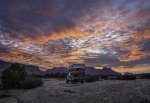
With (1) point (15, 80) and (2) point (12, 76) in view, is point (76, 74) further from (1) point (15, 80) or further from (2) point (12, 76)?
(2) point (12, 76)

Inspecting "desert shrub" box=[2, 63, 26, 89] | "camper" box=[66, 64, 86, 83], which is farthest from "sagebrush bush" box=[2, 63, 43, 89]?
"camper" box=[66, 64, 86, 83]

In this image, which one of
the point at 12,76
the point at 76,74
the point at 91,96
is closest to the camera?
the point at 91,96

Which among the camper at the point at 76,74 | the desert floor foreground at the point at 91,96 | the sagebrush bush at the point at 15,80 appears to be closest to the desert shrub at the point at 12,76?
the sagebrush bush at the point at 15,80

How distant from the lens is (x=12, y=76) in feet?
134

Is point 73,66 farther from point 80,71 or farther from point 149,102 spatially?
point 149,102

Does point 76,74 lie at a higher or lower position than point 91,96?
higher

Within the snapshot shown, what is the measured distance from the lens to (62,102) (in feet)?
60.2

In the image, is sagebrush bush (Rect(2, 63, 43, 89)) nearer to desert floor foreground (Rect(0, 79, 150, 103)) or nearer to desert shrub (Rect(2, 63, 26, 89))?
→ desert shrub (Rect(2, 63, 26, 89))

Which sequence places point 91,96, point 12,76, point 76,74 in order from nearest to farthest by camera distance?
1. point 91,96
2. point 12,76
3. point 76,74

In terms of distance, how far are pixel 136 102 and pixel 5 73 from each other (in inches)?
1230

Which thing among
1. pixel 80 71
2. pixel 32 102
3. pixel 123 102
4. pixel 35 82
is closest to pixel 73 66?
pixel 80 71

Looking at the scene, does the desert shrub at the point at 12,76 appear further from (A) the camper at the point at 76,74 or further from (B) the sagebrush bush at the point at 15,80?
(A) the camper at the point at 76,74

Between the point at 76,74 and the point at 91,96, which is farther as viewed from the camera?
the point at 76,74

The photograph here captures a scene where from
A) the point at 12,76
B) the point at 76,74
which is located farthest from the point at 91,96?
the point at 76,74
